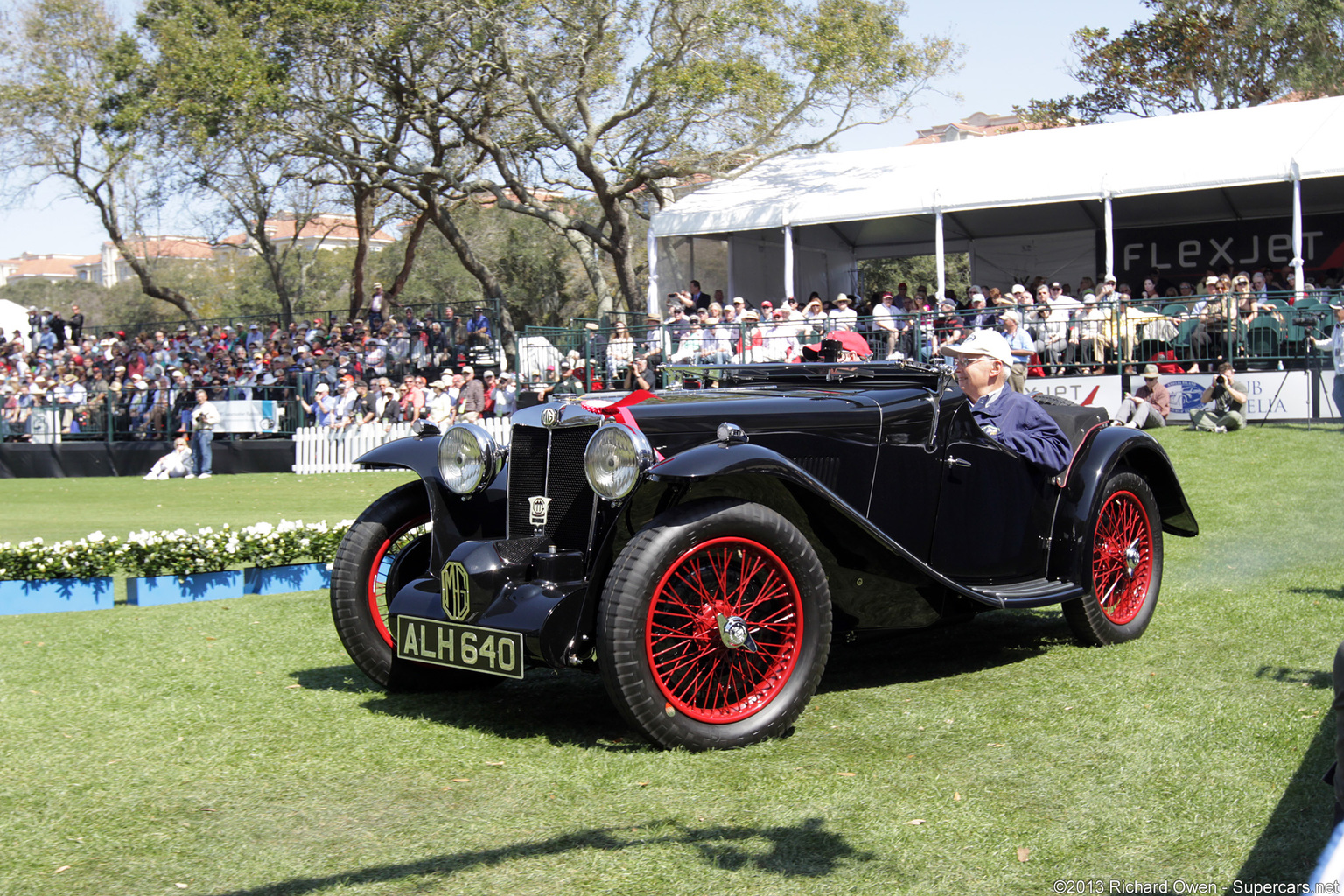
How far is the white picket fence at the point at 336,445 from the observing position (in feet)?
68.1

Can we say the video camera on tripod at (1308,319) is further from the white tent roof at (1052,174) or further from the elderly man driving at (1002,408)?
the elderly man driving at (1002,408)

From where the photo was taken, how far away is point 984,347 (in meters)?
5.64

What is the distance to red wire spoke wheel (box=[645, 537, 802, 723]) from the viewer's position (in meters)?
4.20

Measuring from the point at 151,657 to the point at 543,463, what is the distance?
2.66 m

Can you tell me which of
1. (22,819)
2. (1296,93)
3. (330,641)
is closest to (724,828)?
(22,819)

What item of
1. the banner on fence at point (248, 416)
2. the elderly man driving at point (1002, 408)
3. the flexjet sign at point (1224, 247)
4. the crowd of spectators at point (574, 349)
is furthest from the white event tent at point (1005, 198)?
the elderly man driving at point (1002, 408)

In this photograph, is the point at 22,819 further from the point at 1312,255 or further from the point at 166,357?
the point at 166,357

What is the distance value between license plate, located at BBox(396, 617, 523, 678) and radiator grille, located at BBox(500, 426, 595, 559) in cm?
38

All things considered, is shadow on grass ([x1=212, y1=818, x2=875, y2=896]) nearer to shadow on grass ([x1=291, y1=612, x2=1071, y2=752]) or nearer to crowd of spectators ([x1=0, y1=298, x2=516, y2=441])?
shadow on grass ([x1=291, y1=612, x2=1071, y2=752])

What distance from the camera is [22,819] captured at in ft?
11.8

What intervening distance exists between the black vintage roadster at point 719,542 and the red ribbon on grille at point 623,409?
0.08 ft

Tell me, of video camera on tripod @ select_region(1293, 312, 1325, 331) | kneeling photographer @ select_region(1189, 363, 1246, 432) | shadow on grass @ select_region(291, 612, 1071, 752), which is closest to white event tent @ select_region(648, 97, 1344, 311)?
video camera on tripod @ select_region(1293, 312, 1325, 331)

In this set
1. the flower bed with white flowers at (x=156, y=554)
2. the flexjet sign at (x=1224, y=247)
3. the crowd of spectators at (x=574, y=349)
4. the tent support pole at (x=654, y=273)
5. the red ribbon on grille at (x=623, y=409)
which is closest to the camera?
the red ribbon on grille at (x=623, y=409)

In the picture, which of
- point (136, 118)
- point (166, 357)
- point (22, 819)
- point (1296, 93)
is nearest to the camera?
point (22, 819)
